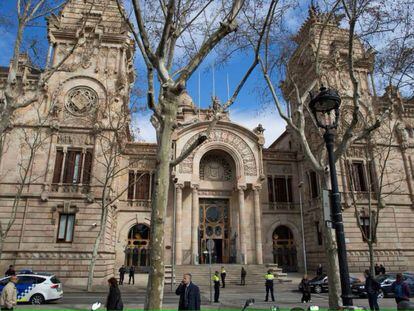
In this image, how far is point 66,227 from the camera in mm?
23531

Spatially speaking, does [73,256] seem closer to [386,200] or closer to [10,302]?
[10,302]

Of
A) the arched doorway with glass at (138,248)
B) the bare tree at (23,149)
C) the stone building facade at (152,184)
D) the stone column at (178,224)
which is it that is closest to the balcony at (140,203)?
the stone building facade at (152,184)

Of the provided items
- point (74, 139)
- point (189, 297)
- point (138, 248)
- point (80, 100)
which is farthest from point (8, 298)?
point (80, 100)

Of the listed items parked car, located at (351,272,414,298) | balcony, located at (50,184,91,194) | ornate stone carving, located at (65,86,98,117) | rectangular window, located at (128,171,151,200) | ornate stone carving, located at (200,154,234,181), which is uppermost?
ornate stone carving, located at (65,86,98,117)

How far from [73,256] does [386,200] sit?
25552mm

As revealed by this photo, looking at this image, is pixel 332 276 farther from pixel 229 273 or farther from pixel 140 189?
pixel 140 189

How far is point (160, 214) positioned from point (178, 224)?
21.1 metres

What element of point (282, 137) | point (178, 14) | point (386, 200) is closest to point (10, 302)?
point (178, 14)

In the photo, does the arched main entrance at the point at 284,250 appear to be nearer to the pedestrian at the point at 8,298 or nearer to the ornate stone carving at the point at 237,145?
the ornate stone carving at the point at 237,145

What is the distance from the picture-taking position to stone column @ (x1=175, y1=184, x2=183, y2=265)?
26781mm

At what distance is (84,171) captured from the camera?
25344mm

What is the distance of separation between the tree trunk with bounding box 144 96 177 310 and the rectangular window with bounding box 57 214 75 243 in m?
18.6

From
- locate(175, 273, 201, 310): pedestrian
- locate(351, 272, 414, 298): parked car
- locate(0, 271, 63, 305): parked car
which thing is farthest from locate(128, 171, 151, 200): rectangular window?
locate(175, 273, 201, 310): pedestrian

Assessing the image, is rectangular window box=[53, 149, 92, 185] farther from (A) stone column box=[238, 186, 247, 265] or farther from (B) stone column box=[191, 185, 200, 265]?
(A) stone column box=[238, 186, 247, 265]
